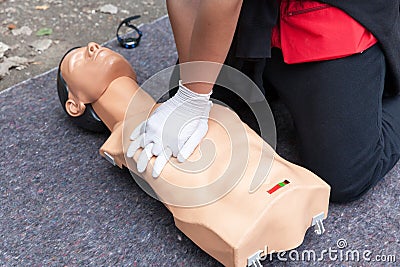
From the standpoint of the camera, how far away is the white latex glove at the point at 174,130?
1.04m

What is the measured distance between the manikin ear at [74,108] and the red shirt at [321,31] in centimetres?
49

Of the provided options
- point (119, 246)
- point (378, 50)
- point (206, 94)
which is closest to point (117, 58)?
point (206, 94)

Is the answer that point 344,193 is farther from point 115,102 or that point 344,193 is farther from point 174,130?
point 115,102

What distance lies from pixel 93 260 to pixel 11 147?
0.40m

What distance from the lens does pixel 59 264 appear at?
101cm

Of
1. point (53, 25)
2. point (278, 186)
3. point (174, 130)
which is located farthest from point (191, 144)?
point (53, 25)

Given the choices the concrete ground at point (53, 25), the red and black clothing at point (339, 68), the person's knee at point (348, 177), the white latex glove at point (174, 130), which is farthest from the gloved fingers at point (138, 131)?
the concrete ground at point (53, 25)

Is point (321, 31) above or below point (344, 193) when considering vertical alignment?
above

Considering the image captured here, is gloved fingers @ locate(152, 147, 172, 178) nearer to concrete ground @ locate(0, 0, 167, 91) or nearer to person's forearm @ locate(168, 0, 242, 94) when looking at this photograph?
person's forearm @ locate(168, 0, 242, 94)

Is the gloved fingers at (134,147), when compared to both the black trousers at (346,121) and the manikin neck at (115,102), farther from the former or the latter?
the black trousers at (346,121)

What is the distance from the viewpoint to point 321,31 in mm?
1072

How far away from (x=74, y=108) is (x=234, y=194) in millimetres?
498

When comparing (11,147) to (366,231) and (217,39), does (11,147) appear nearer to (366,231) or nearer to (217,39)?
(217,39)

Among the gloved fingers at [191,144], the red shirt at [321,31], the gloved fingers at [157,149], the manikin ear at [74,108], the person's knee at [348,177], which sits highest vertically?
the red shirt at [321,31]
